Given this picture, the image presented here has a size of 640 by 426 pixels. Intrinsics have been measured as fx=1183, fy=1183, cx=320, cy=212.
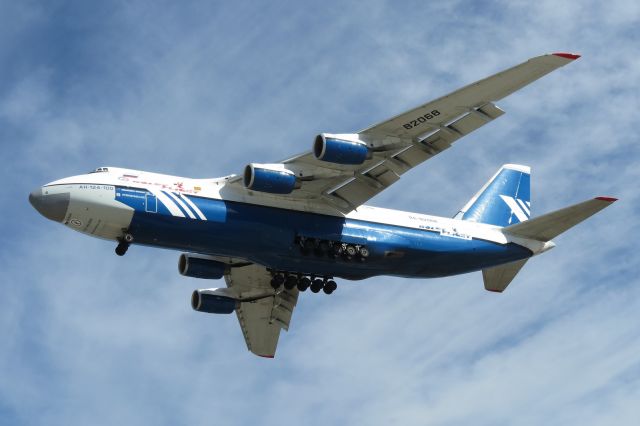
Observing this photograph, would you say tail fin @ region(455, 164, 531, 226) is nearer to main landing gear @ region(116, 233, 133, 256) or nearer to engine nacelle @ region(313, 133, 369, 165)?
engine nacelle @ region(313, 133, 369, 165)

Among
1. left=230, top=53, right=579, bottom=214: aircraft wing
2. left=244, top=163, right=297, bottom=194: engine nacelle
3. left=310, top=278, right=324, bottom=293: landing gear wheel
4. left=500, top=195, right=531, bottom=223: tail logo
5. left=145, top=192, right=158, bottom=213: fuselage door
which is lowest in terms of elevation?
left=310, top=278, right=324, bottom=293: landing gear wheel

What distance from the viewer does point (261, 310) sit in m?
38.2

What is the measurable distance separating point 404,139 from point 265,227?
4412 millimetres

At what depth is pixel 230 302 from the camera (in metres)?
37.6

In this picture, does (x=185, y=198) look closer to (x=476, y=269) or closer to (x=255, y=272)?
(x=255, y=272)

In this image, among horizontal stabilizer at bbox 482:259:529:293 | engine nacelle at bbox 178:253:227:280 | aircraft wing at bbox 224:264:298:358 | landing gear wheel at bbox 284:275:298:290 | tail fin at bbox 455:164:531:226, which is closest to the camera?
landing gear wheel at bbox 284:275:298:290

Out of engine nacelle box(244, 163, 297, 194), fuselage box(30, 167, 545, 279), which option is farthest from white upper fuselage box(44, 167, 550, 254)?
engine nacelle box(244, 163, 297, 194)

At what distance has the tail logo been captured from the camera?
3781 cm

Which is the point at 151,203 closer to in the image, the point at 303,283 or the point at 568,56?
the point at 303,283

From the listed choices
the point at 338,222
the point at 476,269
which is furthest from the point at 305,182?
the point at 476,269

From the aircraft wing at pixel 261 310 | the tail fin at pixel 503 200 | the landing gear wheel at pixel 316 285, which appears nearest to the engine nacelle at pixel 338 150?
the landing gear wheel at pixel 316 285

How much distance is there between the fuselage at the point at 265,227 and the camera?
1206 inches

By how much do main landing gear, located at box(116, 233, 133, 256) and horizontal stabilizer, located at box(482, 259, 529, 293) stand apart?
37.4ft

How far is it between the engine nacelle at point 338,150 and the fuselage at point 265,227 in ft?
8.79
